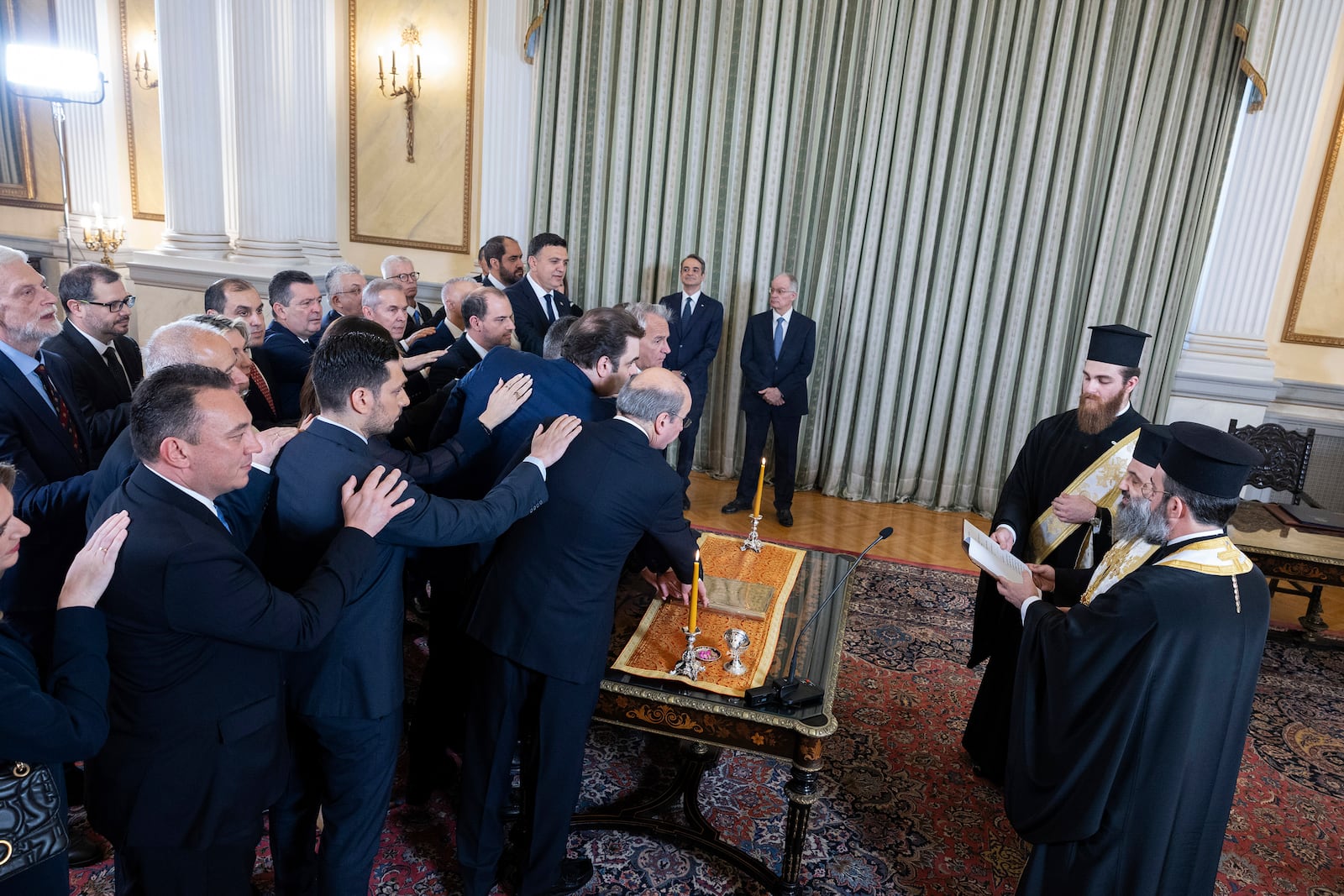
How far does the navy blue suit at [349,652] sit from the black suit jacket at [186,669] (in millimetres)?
247

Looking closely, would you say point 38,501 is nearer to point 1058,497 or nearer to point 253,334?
point 253,334

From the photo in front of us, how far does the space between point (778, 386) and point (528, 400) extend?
3818 mm

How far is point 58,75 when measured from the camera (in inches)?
301

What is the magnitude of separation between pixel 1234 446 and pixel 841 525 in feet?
14.9

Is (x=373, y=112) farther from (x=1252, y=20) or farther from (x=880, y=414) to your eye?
(x=1252, y=20)

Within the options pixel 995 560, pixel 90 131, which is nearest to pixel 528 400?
pixel 995 560

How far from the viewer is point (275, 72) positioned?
722 centimetres

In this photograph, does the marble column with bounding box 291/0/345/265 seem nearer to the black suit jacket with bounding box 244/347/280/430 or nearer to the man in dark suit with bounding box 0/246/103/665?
the black suit jacket with bounding box 244/347/280/430

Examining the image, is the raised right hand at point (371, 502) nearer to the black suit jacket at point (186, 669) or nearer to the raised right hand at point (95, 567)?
the black suit jacket at point (186, 669)

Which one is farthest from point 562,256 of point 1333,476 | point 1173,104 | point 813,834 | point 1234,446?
point 1333,476

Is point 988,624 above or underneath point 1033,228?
underneath

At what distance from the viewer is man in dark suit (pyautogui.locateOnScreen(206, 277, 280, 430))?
12.3 feet

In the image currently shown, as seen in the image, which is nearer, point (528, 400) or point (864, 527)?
point (528, 400)

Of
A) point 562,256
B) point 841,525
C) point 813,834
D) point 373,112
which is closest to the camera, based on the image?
point 813,834
